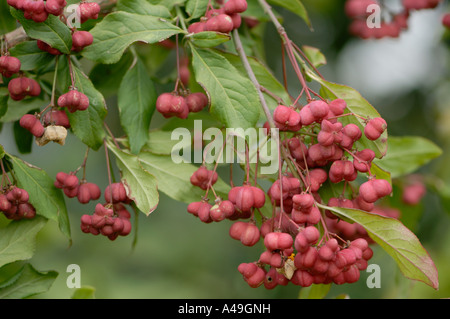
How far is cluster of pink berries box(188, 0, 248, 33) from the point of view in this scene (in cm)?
117

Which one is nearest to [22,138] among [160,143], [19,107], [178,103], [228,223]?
[19,107]

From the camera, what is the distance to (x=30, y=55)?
3.96 feet

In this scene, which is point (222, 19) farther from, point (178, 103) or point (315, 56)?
point (315, 56)

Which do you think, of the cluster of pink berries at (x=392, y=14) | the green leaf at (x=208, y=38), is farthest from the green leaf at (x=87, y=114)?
the cluster of pink berries at (x=392, y=14)

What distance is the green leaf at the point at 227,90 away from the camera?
1.14 metres

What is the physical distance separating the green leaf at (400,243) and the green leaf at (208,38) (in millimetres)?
387

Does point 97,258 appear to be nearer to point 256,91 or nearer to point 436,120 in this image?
point 436,120

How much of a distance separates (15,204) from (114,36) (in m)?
0.41

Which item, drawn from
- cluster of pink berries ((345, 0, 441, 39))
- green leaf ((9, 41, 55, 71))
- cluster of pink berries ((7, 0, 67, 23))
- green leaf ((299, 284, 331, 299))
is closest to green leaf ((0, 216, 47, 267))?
green leaf ((9, 41, 55, 71))

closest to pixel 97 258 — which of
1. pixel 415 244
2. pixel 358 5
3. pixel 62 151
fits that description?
pixel 62 151

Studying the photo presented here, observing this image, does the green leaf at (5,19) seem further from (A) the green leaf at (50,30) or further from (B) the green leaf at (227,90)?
(B) the green leaf at (227,90)

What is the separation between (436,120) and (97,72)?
8.67 ft

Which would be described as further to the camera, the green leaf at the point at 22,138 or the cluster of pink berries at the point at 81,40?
the green leaf at the point at 22,138

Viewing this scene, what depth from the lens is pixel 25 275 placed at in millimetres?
1318
